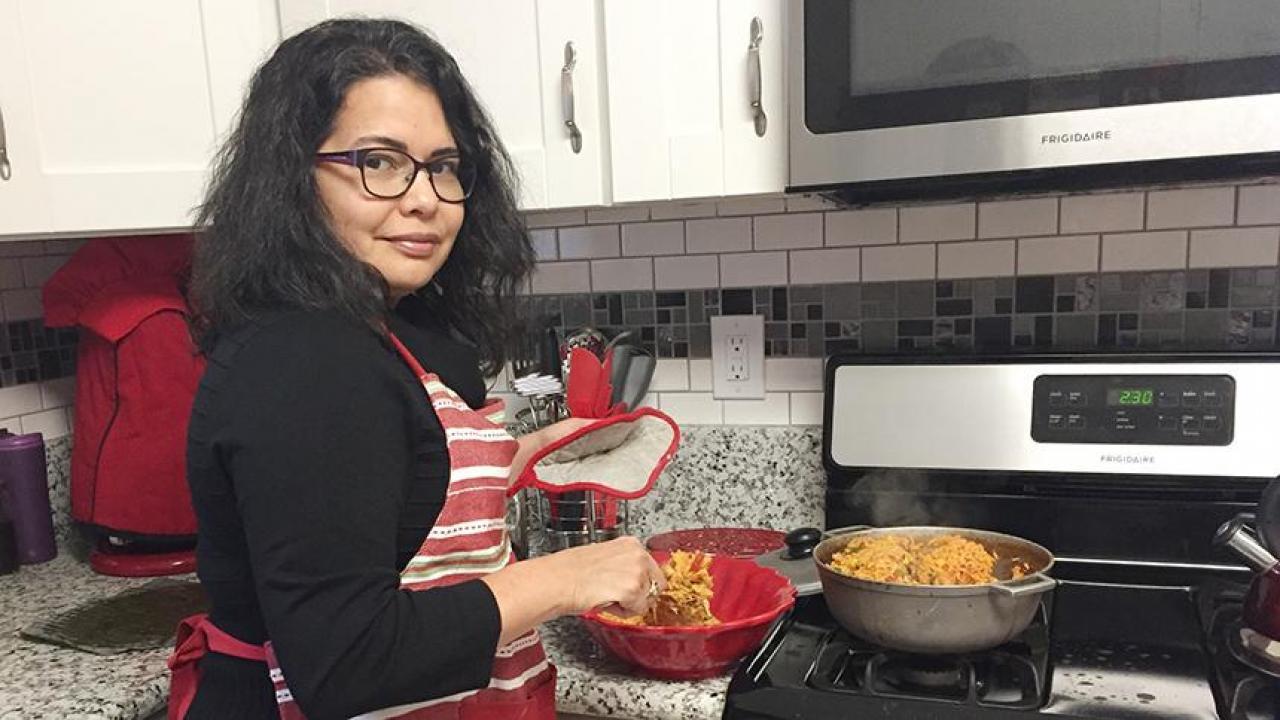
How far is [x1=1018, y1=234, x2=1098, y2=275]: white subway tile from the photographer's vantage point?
139 centimetres

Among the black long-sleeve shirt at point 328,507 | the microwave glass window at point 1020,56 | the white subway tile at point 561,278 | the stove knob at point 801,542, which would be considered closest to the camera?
the black long-sleeve shirt at point 328,507

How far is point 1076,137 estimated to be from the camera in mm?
1009

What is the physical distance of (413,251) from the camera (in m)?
0.92

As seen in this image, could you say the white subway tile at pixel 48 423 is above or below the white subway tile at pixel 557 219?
below

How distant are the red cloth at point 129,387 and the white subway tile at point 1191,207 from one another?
4.90ft

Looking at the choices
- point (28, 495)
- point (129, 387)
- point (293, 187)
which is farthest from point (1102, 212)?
point (28, 495)

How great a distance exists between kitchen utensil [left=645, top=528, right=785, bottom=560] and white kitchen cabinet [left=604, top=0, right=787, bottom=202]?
56 cm

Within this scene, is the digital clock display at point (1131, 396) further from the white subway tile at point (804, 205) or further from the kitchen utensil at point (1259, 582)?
the white subway tile at point (804, 205)

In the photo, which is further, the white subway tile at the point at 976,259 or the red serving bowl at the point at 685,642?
the white subway tile at the point at 976,259

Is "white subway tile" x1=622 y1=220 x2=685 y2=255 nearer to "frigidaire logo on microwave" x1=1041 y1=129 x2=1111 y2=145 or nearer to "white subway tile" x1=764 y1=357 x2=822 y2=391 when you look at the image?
"white subway tile" x1=764 y1=357 x2=822 y2=391

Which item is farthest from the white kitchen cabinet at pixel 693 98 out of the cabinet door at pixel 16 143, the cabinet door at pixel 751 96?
the cabinet door at pixel 16 143

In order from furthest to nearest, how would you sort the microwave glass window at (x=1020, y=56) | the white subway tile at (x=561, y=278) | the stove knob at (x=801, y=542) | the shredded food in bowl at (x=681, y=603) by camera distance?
the white subway tile at (x=561, y=278), the stove knob at (x=801, y=542), the shredded food in bowl at (x=681, y=603), the microwave glass window at (x=1020, y=56)

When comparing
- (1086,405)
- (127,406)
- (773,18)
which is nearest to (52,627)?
(127,406)

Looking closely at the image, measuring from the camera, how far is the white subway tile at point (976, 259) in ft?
4.66
